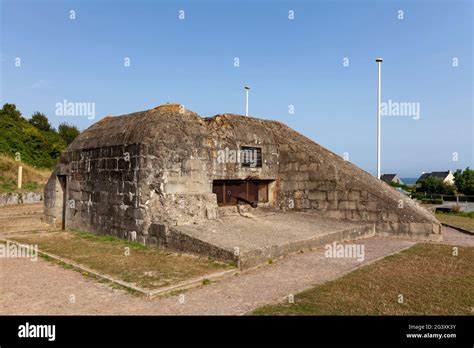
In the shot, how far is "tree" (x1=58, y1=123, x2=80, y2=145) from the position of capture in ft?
166

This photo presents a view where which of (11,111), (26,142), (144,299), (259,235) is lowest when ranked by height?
(144,299)

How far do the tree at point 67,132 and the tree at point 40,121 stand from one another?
2938 mm

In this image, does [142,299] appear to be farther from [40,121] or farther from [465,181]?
[465,181]

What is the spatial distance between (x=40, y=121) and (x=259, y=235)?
47067 millimetres

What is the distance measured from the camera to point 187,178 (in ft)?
33.3

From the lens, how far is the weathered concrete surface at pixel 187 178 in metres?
9.63

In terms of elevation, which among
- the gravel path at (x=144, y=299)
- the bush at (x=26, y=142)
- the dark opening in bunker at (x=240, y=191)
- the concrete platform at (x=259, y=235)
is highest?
the bush at (x=26, y=142)

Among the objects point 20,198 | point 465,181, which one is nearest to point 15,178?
point 20,198

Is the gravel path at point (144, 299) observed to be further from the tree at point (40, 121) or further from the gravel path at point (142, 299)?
the tree at point (40, 121)

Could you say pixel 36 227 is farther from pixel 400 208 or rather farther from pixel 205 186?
pixel 400 208

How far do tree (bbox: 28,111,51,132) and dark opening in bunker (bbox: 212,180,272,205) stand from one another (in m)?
43.1

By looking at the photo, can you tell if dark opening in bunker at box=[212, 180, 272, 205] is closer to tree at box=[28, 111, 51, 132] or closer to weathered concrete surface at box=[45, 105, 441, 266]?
weathered concrete surface at box=[45, 105, 441, 266]

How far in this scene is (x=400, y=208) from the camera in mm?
11094

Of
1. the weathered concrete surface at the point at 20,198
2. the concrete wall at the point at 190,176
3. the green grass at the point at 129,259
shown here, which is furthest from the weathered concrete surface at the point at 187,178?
the weathered concrete surface at the point at 20,198
